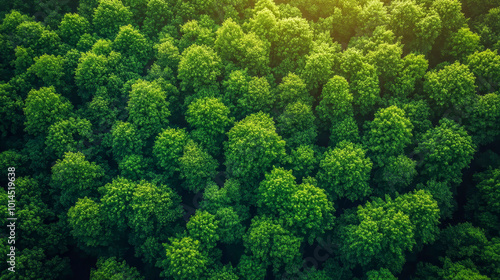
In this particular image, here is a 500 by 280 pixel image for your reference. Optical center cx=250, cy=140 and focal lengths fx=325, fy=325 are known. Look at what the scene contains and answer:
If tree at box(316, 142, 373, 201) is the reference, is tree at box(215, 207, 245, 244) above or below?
below

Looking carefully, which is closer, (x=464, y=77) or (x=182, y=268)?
(x=182, y=268)

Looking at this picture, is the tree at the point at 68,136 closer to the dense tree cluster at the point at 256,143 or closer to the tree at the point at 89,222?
the dense tree cluster at the point at 256,143

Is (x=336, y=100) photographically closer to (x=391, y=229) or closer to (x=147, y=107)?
(x=391, y=229)

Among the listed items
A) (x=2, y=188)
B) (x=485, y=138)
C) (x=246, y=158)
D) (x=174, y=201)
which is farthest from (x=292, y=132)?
(x=2, y=188)

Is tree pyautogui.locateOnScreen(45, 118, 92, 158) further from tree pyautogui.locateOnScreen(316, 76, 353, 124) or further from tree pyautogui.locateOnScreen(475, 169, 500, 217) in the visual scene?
tree pyautogui.locateOnScreen(475, 169, 500, 217)

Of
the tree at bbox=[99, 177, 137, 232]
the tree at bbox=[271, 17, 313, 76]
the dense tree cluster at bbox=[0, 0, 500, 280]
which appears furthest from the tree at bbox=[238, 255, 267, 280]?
the tree at bbox=[271, 17, 313, 76]

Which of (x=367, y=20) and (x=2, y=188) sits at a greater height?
(x=367, y=20)

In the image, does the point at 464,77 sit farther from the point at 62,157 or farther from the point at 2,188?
the point at 2,188
